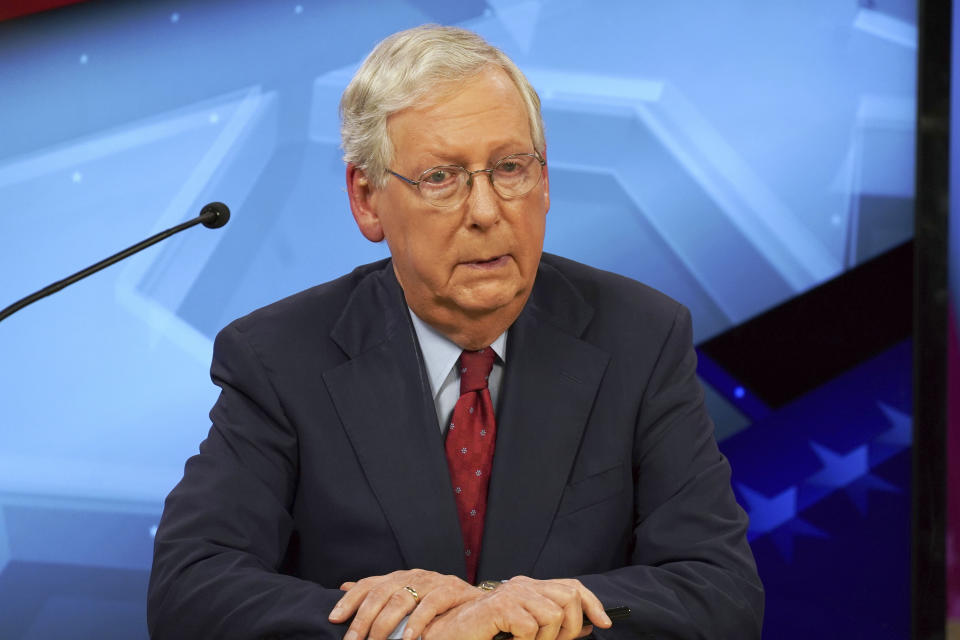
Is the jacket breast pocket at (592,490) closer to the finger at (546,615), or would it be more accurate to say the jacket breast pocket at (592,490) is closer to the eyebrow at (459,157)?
the finger at (546,615)

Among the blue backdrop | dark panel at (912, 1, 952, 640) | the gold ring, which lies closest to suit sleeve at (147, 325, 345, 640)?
the gold ring

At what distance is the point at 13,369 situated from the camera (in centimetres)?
286

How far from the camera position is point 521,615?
1.47 metres

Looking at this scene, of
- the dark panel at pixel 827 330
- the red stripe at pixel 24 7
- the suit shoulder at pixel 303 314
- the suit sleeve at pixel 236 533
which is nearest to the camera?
the suit sleeve at pixel 236 533

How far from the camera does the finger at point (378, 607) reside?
4.94ft

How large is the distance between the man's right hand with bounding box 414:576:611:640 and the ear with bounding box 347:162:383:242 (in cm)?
72

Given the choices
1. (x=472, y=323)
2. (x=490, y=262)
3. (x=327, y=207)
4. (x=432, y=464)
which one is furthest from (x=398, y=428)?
(x=327, y=207)

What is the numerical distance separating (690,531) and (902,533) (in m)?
1.82

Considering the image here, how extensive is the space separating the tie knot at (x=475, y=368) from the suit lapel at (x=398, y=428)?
0.25 ft

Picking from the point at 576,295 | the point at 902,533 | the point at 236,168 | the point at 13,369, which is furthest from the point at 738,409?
the point at 13,369

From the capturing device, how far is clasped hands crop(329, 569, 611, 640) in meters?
1.47

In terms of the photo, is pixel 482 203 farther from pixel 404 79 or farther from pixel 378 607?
pixel 378 607

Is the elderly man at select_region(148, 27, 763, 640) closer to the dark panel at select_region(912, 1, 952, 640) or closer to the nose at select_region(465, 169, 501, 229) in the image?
the nose at select_region(465, 169, 501, 229)

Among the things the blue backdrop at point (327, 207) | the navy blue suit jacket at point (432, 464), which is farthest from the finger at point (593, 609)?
the blue backdrop at point (327, 207)
